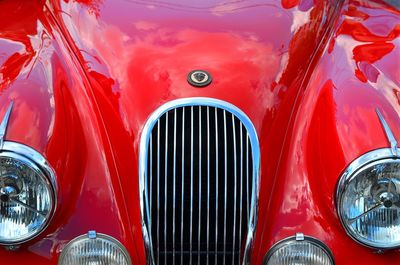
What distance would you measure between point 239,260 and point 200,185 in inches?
14.0

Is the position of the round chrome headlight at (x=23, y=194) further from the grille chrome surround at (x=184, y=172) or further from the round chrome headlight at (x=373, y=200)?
the round chrome headlight at (x=373, y=200)

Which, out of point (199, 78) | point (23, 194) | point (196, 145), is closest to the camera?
point (23, 194)

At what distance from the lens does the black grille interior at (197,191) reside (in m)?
3.36

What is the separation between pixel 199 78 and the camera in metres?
3.61

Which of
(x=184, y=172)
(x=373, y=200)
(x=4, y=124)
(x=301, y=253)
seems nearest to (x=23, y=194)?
(x=4, y=124)

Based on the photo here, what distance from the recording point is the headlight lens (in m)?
3.20

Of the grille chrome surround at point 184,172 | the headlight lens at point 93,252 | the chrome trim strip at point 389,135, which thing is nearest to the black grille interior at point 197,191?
the grille chrome surround at point 184,172

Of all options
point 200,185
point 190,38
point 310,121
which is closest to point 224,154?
point 200,185

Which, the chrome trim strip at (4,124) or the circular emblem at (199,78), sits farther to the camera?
the circular emblem at (199,78)

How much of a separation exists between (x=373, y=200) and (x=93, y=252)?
111 centimetres

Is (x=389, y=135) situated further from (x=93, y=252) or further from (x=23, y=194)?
(x=23, y=194)

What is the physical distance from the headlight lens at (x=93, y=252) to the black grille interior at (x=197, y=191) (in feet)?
0.62

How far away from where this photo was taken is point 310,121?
354cm

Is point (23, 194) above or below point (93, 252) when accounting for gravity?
above
